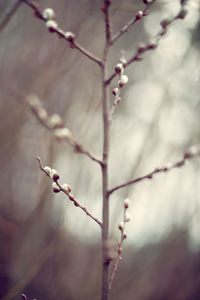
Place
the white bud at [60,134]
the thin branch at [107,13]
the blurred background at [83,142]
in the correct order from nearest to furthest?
the white bud at [60,134], the thin branch at [107,13], the blurred background at [83,142]

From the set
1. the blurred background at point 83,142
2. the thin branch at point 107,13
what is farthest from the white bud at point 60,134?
the blurred background at point 83,142

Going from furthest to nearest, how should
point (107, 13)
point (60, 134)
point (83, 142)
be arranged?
point (83, 142) → point (107, 13) → point (60, 134)

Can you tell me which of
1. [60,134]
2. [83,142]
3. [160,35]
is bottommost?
[60,134]

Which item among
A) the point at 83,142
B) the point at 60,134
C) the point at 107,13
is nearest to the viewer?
the point at 60,134

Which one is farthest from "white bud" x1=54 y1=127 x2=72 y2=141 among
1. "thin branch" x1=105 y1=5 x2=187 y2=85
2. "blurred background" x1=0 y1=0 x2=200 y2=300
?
"blurred background" x1=0 y1=0 x2=200 y2=300

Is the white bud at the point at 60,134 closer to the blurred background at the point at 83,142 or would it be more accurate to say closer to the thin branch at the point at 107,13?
the thin branch at the point at 107,13

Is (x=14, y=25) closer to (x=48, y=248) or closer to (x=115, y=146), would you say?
(x=115, y=146)

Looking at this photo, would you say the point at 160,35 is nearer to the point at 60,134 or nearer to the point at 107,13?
the point at 107,13

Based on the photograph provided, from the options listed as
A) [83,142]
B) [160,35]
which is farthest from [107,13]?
[83,142]

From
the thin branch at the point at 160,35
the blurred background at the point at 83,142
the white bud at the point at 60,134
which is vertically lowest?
the white bud at the point at 60,134
